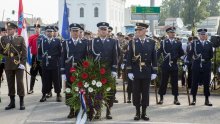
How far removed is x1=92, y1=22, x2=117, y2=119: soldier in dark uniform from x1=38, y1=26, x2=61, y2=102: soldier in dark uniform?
2.16 m

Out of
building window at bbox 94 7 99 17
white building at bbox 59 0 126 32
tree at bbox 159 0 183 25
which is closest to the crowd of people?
white building at bbox 59 0 126 32

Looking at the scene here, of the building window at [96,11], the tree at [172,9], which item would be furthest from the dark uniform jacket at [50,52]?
the tree at [172,9]

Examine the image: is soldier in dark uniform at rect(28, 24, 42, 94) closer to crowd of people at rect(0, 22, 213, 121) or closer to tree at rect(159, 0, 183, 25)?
crowd of people at rect(0, 22, 213, 121)

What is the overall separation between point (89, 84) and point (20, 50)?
7.89 ft

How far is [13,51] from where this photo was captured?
33.8 feet

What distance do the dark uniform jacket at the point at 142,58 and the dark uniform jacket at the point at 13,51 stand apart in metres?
2.67

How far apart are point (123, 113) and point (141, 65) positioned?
1.41 metres

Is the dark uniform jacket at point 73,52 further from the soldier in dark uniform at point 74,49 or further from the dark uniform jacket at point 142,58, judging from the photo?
the dark uniform jacket at point 142,58

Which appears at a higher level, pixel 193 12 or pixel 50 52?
pixel 193 12

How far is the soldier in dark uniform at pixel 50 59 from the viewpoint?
36.9ft

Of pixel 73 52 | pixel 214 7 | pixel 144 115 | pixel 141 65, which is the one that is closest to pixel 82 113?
pixel 144 115

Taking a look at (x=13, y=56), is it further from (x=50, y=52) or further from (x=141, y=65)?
(x=141, y=65)

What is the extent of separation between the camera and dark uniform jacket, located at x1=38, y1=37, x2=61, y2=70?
11.2 metres

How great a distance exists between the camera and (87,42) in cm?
949
